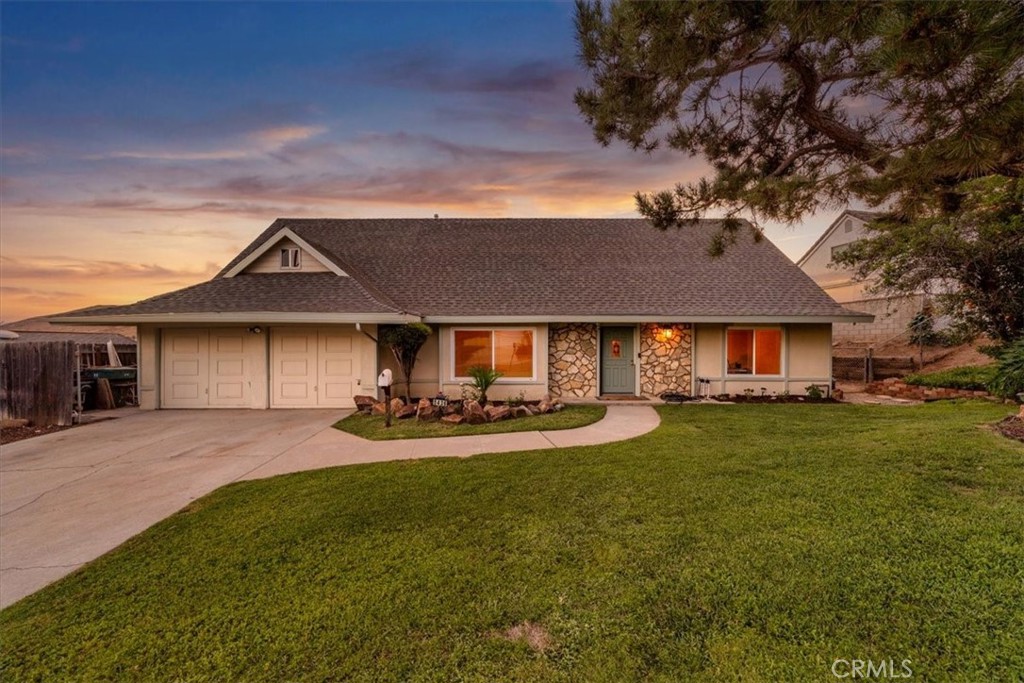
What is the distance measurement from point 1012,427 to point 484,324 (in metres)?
9.80

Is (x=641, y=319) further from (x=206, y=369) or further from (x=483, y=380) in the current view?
(x=206, y=369)

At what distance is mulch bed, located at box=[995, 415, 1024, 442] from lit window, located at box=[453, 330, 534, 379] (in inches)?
337

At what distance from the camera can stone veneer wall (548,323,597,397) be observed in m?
11.9

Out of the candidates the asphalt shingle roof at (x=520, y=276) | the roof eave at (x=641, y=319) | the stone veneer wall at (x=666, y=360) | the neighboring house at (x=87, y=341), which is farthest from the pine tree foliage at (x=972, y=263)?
the neighboring house at (x=87, y=341)

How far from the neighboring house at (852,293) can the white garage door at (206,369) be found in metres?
21.2

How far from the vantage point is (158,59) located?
9531mm

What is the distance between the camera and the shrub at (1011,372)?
754 cm

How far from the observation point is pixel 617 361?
12.1 m

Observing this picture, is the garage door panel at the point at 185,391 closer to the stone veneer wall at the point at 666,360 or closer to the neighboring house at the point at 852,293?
the stone veneer wall at the point at 666,360

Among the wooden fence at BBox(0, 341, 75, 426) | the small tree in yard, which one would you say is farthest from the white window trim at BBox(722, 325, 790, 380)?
the wooden fence at BBox(0, 341, 75, 426)

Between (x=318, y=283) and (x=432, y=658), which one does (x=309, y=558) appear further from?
(x=318, y=283)

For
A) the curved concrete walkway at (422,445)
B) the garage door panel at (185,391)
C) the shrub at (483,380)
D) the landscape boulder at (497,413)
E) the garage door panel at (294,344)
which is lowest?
the curved concrete walkway at (422,445)

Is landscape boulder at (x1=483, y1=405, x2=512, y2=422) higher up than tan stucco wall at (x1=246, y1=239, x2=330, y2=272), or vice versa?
tan stucco wall at (x1=246, y1=239, x2=330, y2=272)

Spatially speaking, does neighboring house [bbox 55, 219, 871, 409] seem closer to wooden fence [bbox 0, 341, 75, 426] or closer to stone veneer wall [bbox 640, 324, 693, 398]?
stone veneer wall [bbox 640, 324, 693, 398]
